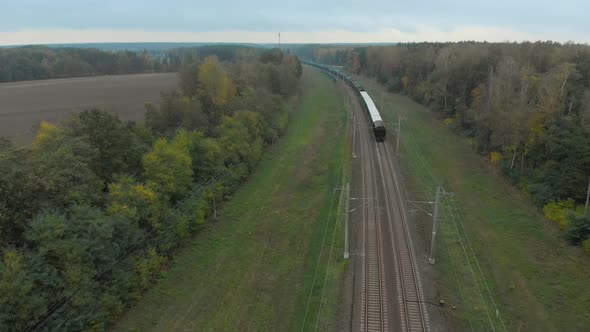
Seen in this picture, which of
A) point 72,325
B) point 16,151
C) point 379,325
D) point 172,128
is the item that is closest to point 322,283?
point 379,325

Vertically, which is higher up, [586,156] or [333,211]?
[586,156]

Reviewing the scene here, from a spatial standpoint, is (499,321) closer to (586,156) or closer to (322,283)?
(322,283)

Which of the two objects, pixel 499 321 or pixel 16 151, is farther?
pixel 16 151

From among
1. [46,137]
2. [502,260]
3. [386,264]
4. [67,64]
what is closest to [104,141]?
[46,137]

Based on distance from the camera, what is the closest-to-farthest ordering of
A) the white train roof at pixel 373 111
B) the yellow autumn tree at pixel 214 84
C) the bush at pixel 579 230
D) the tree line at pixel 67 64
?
the bush at pixel 579 230
the yellow autumn tree at pixel 214 84
the white train roof at pixel 373 111
the tree line at pixel 67 64

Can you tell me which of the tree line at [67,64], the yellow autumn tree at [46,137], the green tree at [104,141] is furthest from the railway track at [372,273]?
the tree line at [67,64]

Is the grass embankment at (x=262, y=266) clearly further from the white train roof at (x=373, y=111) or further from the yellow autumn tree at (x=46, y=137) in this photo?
the white train roof at (x=373, y=111)

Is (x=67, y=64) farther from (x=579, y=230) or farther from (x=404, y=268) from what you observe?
(x=579, y=230)
